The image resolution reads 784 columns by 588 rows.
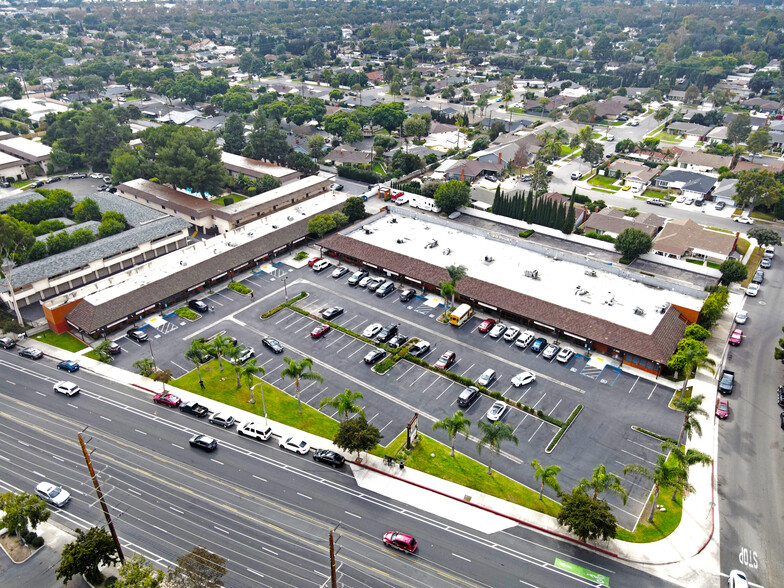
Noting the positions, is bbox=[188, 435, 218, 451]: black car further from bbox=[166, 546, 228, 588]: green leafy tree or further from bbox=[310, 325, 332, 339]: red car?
bbox=[310, 325, 332, 339]: red car

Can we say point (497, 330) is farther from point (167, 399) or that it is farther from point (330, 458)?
point (167, 399)

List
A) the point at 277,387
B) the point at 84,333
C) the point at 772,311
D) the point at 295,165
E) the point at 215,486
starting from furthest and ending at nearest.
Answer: the point at 295,165 → the point at 772,311 → the point at 84,333 → the point at 277,387 → the point at 215,486

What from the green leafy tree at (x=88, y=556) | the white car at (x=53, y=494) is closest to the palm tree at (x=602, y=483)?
the green leafy tree at (x=88, y=556)

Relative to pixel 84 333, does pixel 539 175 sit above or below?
above

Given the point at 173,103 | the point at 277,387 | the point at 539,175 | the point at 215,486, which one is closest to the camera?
the point at 215,486

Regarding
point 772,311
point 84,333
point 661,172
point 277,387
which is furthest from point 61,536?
point 661,172

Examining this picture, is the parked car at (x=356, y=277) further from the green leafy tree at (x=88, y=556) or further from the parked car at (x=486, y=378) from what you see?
the green leafy tree at (x=88, y=556)

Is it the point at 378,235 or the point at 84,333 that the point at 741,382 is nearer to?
the point at 378,235

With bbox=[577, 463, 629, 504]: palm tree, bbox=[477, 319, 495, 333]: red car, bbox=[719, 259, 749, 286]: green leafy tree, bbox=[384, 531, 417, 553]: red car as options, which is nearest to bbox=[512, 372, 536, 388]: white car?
bbox=[477, 319, 495, 333]: red car
